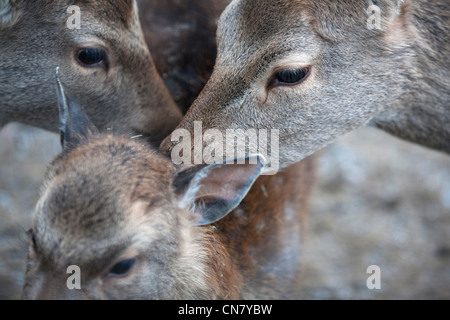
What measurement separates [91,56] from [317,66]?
4.66 ft

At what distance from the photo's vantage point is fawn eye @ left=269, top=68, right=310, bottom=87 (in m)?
3.70

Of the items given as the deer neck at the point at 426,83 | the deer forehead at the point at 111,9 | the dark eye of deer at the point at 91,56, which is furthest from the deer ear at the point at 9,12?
the deer neck at the point at 426,83

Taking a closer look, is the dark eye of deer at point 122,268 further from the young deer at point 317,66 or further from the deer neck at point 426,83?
the deer neck at point 426,83

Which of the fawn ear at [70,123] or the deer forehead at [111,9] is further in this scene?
the deer forehead at [111,9]

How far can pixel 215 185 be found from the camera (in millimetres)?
3309

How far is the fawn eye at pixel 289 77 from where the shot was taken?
12.1ft

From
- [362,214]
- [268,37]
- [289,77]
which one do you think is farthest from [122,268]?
[362,214]

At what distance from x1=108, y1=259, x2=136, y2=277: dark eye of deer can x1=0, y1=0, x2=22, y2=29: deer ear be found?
6.07 ft

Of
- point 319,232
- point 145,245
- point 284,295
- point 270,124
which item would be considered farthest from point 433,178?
point 145,245

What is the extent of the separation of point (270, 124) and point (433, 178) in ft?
12.7

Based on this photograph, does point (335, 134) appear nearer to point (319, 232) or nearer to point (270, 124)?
point (270, 124)

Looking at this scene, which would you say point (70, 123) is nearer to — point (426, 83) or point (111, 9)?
point (111, 9)

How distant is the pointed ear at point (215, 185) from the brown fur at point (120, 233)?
0.06m

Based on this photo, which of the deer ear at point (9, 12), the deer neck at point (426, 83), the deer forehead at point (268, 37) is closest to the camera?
the deer forehead at point (268, 37)
